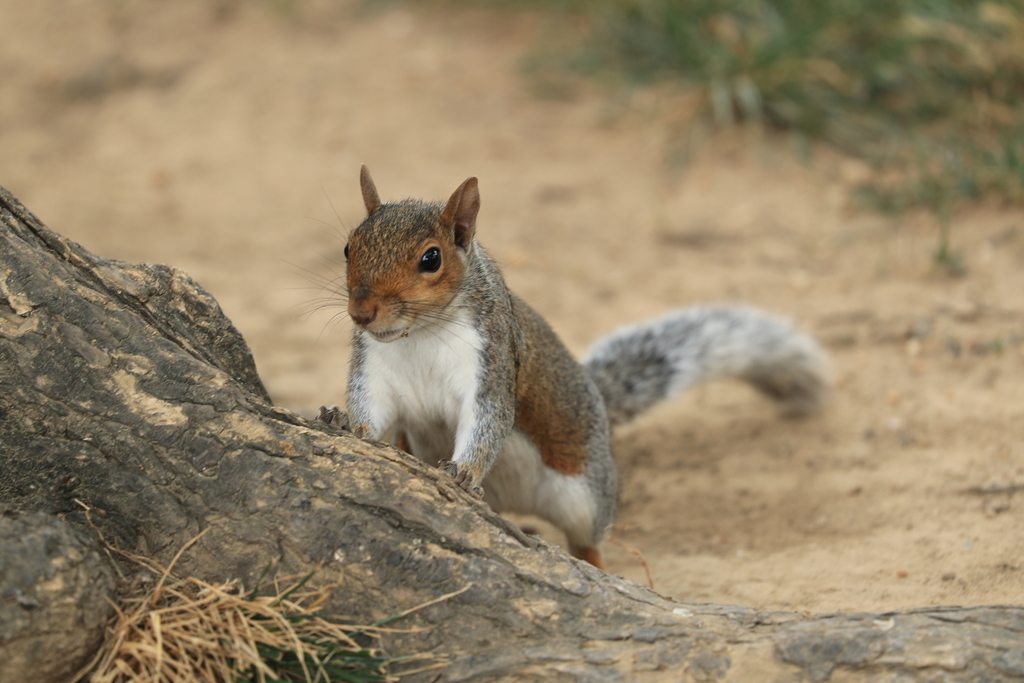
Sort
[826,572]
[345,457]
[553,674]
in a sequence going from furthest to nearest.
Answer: [826,572] < [345,457] < [553,674]

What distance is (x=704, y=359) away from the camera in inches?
158

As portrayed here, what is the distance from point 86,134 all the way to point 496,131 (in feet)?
9.13

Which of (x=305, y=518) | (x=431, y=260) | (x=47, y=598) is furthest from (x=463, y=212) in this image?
(x=47, y=598)

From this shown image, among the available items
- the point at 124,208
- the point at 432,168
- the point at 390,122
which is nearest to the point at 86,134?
the point at 124,208

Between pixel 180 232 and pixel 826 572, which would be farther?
pixel 180 232

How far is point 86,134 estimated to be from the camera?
682 centimetres

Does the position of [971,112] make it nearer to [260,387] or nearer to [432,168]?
[432,168]

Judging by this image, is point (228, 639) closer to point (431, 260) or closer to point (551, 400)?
point (431, 260)

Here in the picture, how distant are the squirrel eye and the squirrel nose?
19 centimetres

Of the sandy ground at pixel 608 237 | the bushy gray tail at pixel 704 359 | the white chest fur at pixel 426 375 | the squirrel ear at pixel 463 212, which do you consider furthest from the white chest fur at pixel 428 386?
the bushy gray tail at pixel 704 359

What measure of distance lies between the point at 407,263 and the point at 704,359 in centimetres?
188

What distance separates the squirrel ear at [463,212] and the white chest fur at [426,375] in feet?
0.70

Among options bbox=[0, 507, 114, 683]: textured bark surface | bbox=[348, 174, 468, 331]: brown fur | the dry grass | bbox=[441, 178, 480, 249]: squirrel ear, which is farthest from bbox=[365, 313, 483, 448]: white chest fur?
bbox=[0, 507, 114, 683]: textured bark surface

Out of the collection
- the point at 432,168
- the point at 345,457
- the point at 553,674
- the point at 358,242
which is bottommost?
the point at 553,674
